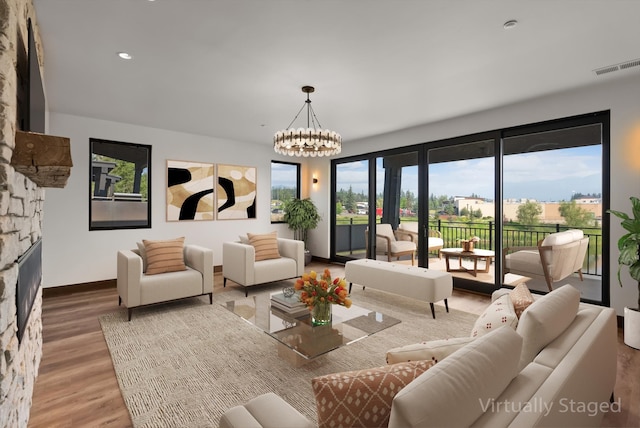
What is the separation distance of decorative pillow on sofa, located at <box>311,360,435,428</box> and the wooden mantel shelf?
57.6 inches

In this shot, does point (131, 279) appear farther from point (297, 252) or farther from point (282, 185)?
point (282, 185)

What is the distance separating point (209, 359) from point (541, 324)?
8.00 ft

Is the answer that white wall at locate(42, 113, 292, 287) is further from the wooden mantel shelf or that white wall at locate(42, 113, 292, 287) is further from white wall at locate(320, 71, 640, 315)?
white wall at locate(320, 71, 640, 315)

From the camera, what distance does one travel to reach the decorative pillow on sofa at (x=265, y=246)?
4.83 meters

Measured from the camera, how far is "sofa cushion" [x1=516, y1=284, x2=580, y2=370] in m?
1.37

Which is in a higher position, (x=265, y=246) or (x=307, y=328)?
(x=265, y=246)

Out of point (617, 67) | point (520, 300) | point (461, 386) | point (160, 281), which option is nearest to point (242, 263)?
point (160, 281)

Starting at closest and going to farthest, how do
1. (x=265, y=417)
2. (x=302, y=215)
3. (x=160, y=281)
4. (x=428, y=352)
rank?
(x=265, y=417) < (x=428, y=352) < (x=160, y=281) < (x=302, y=215)

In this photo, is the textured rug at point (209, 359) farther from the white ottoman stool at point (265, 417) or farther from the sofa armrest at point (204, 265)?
the white ottoman stool at point (265, 417)

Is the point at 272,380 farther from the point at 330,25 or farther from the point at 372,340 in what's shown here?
the point at 330,25

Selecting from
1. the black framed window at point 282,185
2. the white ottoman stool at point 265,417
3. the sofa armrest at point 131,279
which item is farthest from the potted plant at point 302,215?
the white ottoman stool at point 265,417

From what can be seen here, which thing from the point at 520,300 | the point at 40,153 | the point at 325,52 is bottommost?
the point at 520,300

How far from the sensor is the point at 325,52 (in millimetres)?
2775

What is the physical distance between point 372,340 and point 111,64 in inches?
146
